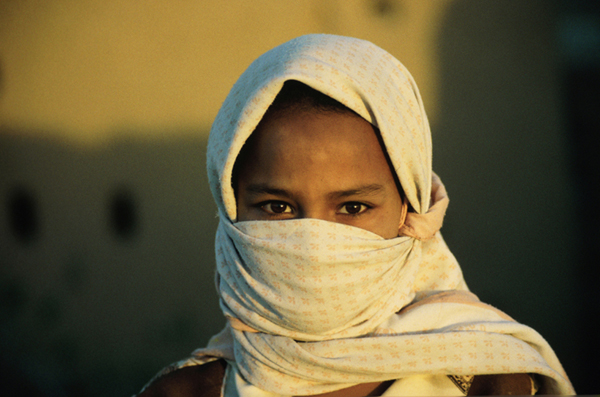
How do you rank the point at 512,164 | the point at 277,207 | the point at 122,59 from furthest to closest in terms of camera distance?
the point at 122,59
the point at 512,164
the point at 277,207

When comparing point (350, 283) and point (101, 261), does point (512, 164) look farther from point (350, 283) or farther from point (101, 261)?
point (101, 261)

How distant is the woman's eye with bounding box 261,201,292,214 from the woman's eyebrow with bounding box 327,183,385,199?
138mm

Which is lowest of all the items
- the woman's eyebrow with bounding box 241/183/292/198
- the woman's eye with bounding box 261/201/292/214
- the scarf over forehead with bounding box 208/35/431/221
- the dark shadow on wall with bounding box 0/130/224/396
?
the dark shadow on wall with bounding box 0/130/224/396

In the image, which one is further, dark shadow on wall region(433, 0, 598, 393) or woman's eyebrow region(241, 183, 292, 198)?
dark shadow on wall region(433, 0, 598, 393)

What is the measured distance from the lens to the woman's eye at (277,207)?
127cm

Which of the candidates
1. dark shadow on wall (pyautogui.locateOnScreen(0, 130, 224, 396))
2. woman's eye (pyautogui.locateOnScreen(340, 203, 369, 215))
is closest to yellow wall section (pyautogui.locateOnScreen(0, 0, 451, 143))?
dark shadow on wall (pyautogui.locateOnScreen(0, 130, 224, 396))

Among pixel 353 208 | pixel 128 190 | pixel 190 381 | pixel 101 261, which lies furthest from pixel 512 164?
pixel 101 261

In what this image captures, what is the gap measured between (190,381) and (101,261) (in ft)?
4.95

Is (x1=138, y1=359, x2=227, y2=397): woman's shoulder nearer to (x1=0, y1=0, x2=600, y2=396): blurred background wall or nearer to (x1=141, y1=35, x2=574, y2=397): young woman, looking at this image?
(x1=141, y1=35, x2=574, y2=397): young woman

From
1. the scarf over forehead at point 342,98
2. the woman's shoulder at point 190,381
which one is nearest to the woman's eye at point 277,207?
the scarf over forehead at point 342,98

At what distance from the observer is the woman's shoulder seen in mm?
1469

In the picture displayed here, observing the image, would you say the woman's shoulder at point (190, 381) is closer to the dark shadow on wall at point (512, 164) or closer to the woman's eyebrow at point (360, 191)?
the woman's eyebrow at point (360, 191)

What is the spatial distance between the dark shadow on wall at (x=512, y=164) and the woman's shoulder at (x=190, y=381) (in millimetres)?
1640

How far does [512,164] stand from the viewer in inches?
102
